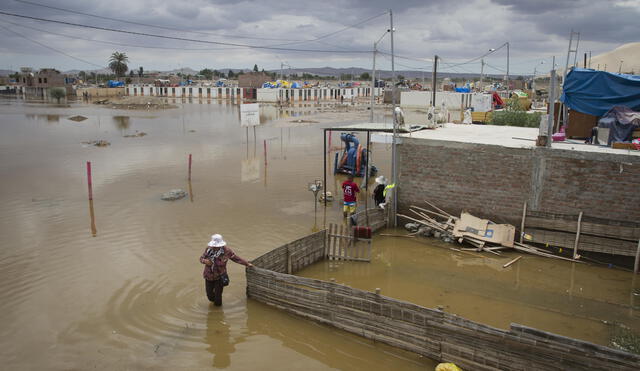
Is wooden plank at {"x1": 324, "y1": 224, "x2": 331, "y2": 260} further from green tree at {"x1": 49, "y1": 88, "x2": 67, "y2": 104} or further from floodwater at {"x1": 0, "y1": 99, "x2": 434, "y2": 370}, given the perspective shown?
green tree at {"x1": 49, "y1": 88, "x2": 67, "y2": 104}

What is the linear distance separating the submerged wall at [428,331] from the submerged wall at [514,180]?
6.29m

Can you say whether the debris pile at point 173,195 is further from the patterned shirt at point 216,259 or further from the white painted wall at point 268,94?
the white painted wall at point 268,94

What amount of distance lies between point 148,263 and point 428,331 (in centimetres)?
723

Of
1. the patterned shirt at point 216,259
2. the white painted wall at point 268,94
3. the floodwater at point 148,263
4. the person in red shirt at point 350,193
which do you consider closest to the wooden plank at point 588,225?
the person in red shirt at point 350,193

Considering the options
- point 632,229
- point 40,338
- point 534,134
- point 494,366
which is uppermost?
point 534,134

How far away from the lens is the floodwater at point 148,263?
745cm

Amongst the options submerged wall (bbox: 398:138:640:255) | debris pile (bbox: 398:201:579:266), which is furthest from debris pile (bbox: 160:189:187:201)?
debris pile (bbox: 398:201:579:266)

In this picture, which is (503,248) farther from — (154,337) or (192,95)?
(192,95)

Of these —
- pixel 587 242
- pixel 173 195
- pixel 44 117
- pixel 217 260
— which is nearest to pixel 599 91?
pixel 587 242

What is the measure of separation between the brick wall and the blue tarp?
4.55m

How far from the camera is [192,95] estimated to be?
4176 inches

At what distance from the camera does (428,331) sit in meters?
6.92

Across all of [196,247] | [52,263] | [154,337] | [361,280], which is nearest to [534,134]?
[361,280]

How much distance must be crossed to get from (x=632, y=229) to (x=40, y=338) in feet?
42.5
